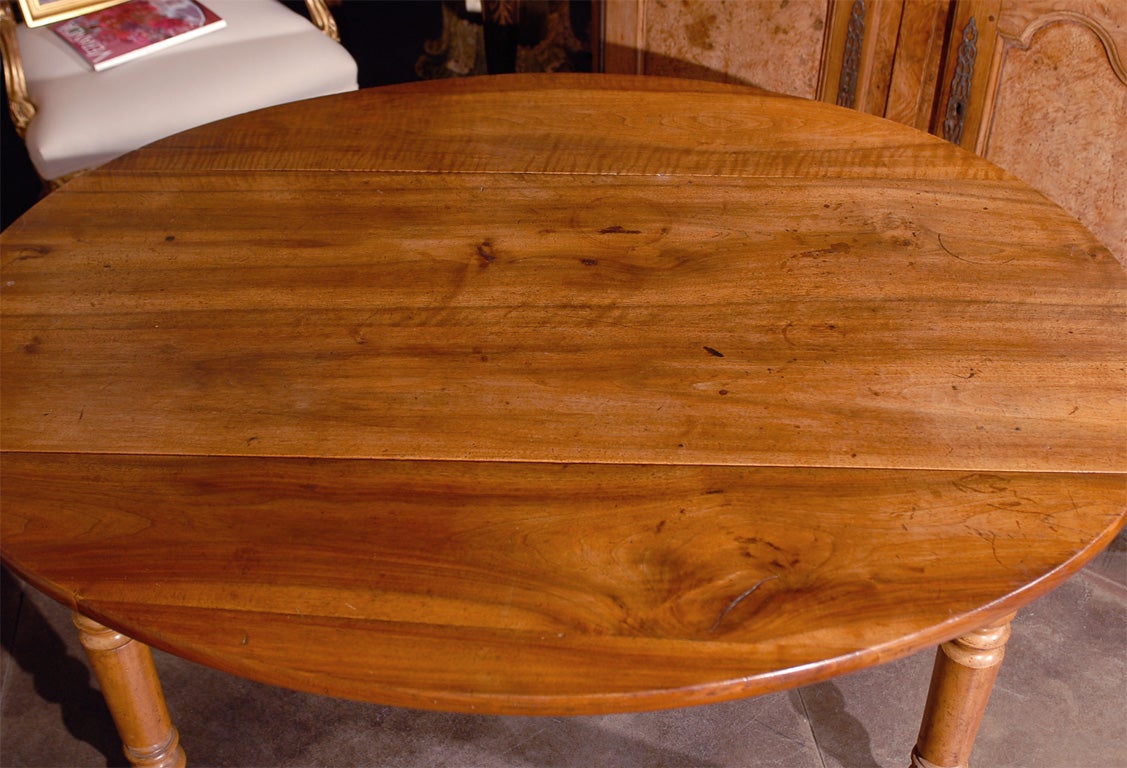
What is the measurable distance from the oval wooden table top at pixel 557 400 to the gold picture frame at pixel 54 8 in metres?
0.75

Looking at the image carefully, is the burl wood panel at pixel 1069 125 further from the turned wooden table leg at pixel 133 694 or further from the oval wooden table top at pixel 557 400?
the turned wooden table leg at pixel 133 694

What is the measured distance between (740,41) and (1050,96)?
0.52 meters

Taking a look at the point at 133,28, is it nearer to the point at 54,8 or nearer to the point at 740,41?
the point at 54,8

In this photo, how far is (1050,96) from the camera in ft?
5.40

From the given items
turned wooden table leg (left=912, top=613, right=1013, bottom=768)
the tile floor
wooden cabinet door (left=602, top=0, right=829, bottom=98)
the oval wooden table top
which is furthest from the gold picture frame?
turned wooden table leg (left=912, top=613, right=1013, bottom=768)

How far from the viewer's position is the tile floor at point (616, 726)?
1.29 metres

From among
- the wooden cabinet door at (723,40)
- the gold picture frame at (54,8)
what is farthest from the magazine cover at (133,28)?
the wooden cabinet door at (723,40)

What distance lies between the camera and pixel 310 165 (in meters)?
1.28

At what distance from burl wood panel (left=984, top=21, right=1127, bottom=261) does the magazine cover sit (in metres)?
1.29

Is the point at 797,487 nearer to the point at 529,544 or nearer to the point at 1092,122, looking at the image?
the point at 529,544

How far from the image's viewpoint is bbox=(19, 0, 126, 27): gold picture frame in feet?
6.13

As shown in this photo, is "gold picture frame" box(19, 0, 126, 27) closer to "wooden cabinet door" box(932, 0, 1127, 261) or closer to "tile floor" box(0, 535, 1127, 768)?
"tile floor" box(0, 535, 1127, 768)

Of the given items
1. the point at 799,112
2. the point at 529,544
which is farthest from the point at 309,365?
the point at 799,112

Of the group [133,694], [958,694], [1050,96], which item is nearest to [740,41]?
[1050,96]
